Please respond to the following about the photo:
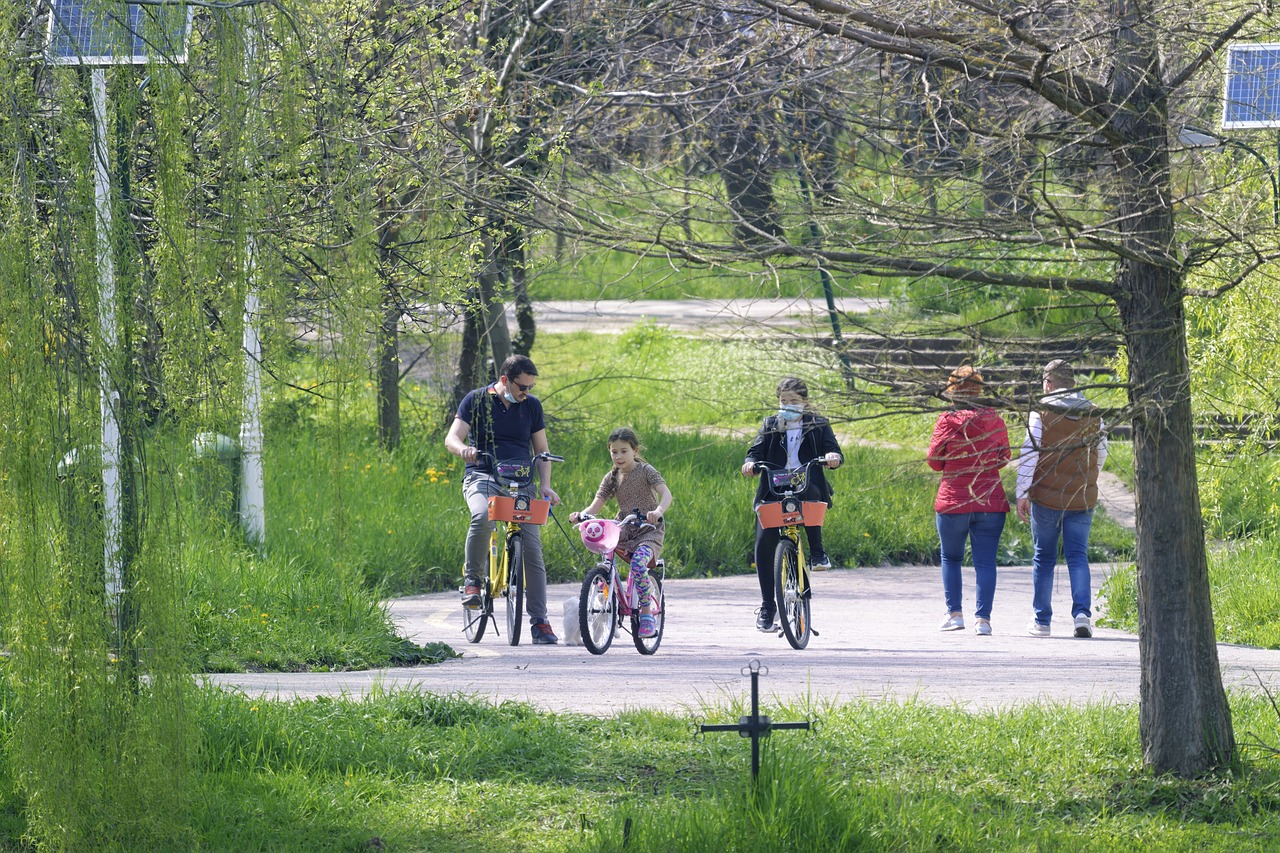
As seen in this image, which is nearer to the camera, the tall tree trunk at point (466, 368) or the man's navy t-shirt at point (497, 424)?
the man's navy t-shirt at point (497, 424)

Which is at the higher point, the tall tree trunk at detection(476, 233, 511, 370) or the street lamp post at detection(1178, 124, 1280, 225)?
the tall tree trunk at detection(476, 233, 511, 370)

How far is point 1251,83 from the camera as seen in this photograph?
665cm

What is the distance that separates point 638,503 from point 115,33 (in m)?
5.08

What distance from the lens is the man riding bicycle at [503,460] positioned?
8.93 m

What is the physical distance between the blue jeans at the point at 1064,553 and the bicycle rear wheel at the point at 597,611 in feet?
9.08

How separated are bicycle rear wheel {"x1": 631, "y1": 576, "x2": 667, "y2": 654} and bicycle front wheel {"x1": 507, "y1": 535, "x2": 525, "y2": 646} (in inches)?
30.2

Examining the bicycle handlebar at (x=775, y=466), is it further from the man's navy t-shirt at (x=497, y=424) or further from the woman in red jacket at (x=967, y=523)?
the man's navy t-shirt at (x=497, y=424)

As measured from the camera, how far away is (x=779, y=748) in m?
5.54

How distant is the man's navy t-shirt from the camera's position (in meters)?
9.00

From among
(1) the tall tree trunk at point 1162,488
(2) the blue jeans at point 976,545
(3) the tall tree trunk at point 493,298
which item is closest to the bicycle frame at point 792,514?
(2) the blue jeans at point 976,545

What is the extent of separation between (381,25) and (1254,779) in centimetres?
783

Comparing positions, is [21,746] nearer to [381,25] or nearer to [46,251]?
[46,251]

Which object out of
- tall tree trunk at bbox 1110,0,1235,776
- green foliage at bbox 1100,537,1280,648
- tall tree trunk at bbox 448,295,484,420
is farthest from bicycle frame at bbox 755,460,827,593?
tall tree trunk at bbox 448,295,484,420

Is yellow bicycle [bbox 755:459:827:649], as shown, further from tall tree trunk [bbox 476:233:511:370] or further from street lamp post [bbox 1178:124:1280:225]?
street lamp post [bbox 1178:124:1280:225]
